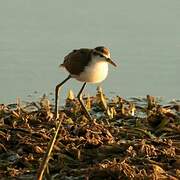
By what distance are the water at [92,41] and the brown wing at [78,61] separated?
1.49m

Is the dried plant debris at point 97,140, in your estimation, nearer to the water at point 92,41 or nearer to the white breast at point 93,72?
the white breast at point 93,72

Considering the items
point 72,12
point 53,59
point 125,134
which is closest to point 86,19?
point 72,12

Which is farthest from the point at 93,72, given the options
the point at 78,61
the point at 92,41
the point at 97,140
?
the point at 92,41

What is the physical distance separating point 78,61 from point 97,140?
1361 mm

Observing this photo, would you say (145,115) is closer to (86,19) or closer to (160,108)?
(160,108)

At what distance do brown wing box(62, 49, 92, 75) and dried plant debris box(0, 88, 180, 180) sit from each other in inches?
20.8

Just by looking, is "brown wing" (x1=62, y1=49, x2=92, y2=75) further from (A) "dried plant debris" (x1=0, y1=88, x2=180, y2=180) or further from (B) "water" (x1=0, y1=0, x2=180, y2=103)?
(B) "water" (x1=0, y1=0, x2=180, y2=103)

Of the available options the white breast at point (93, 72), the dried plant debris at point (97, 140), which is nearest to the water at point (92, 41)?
the dried plant debris at point (97, 140)

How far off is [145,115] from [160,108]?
209mm

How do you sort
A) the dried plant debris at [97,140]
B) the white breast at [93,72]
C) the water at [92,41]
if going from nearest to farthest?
1. the dried plant debris at [97,140]
2. the white breast at [93,72]
3. the water at [92,41]

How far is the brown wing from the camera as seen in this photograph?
25.9 ft

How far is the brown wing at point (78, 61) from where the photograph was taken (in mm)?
7895

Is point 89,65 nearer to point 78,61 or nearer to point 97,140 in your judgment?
point 78,61

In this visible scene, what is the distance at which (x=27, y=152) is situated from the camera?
6602mm
